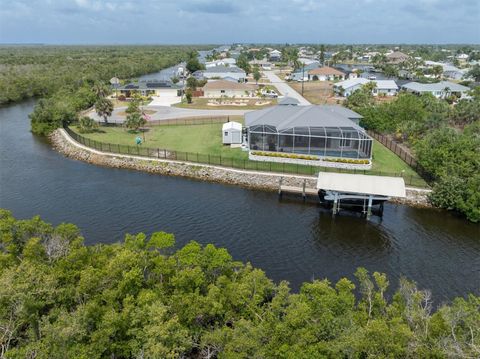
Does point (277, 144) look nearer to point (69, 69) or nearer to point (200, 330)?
point (200, 330)

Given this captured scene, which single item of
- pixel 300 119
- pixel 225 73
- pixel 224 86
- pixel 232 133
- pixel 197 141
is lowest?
pixel 197 141

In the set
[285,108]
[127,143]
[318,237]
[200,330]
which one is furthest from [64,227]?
[285,108]

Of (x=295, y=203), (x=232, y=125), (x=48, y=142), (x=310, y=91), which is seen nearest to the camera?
(x=295, y=203)

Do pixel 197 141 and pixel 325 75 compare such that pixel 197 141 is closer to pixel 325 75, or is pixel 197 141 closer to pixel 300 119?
pixel 300 119

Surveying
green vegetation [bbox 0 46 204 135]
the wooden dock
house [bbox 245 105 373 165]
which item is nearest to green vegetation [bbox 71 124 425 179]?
house [bbox 245 105 373 165]

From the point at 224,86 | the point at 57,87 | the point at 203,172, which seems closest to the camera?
the point at 203,172

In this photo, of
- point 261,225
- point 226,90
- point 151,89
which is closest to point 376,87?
point 226,90

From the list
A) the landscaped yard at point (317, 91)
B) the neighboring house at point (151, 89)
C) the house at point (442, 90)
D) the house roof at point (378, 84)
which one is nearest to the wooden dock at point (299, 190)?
the landscaped yard at point (317, 91)

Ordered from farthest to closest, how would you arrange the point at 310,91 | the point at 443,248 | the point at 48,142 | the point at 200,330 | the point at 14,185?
the point at 310,91, the point at 48,142, the point at 14,185, the point at 443,248, the point at 200,330
